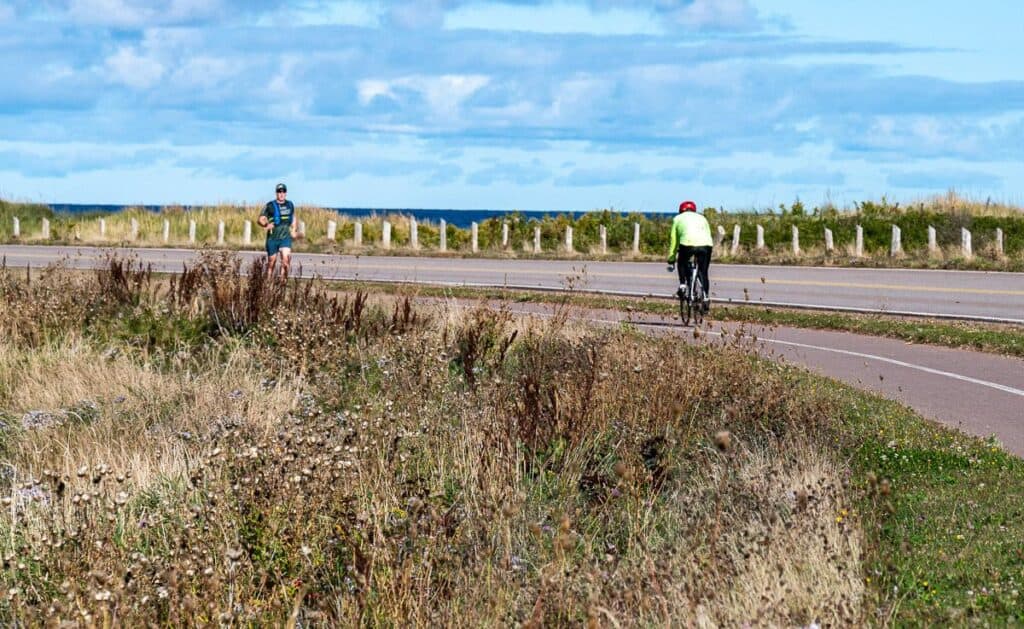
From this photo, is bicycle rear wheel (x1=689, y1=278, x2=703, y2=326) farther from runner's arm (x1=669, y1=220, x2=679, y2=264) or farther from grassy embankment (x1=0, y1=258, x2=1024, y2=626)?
grassy embankment (x1=0, y1=258, x2=1024, y2=626)

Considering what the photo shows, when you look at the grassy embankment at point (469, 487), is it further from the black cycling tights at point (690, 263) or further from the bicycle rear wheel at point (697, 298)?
the bicycle rear wheel at point (697, 298)

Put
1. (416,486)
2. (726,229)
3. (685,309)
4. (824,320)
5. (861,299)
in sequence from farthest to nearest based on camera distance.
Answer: (726,229) < (861,299) < (824,320) < (685,309) < (416,486)

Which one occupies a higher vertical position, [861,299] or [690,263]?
[690,263]

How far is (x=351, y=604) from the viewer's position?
530 centimetres

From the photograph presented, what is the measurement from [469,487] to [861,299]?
1722cm

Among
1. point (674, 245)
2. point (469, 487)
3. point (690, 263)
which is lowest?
point (469, 487)

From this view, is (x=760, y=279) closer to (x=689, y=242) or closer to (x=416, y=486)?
(x=689, y=242)

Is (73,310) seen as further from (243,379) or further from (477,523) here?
(477,523)

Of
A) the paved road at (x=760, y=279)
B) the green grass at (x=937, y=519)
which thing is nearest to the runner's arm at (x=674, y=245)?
the paved road at (x=760, y=279)

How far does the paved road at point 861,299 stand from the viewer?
40.7 ft

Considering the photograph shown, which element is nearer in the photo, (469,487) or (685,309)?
(469,487)

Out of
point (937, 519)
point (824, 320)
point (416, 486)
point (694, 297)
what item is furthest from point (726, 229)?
point (416, 486)

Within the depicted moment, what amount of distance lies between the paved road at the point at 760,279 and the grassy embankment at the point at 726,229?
239 centimetres

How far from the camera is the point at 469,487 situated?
716cm
